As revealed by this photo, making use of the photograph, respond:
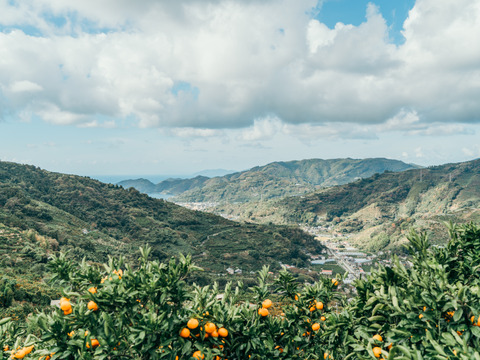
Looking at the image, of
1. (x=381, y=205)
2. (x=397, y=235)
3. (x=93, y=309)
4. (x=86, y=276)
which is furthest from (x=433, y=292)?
(x=381, y=205)

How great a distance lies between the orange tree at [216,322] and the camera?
3439 millimetres

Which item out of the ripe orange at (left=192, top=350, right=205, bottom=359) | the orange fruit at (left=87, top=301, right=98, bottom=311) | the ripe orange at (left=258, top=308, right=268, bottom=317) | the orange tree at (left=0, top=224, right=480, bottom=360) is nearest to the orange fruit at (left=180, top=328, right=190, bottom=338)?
the orange tree at (left=0, top=224, right=480, bottom=360)

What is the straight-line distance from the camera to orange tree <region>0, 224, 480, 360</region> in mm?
3439

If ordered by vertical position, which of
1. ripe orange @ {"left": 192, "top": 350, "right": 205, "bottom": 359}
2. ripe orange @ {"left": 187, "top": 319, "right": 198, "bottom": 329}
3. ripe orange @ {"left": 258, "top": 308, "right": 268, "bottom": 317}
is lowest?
ripe orange @ {"left": 192, "top": 350, "right": 205, "bottom": 359}

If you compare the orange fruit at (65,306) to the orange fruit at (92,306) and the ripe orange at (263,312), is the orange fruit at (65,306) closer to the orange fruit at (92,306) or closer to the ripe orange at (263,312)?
the orange fruit at (92,306)

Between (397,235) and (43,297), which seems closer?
(43,297)

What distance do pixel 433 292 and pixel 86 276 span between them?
4912mm

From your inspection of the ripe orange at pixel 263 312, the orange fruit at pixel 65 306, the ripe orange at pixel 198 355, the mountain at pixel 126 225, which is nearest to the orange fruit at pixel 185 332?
the ripe orange at pixel 198 355

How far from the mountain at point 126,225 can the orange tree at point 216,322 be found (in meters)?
52.5

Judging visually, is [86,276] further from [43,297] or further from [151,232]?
[151,232]

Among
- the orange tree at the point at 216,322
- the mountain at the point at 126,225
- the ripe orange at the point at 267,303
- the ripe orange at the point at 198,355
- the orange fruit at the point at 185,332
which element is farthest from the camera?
the mountain at the point at 126,225

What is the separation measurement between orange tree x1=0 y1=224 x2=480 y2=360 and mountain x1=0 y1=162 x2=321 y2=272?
52505 mm

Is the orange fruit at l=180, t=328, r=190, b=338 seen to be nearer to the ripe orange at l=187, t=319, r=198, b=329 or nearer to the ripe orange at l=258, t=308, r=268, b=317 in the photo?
the ripe orange at l=187, t=319, r=198, b=329

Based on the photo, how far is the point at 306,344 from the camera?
4.91m
